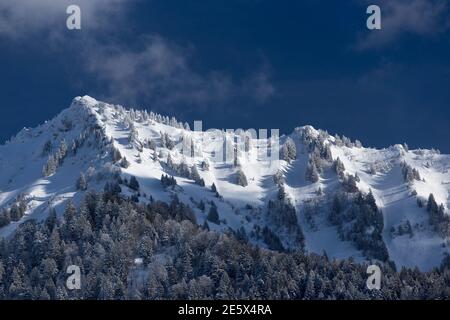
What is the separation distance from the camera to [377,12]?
181750 millimetres
